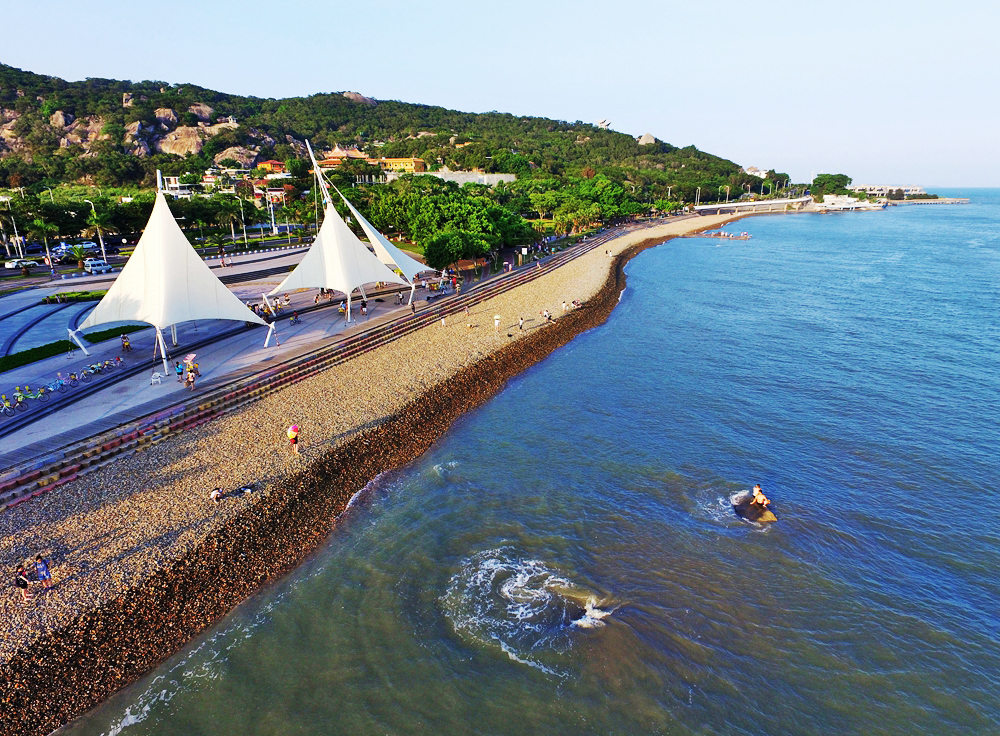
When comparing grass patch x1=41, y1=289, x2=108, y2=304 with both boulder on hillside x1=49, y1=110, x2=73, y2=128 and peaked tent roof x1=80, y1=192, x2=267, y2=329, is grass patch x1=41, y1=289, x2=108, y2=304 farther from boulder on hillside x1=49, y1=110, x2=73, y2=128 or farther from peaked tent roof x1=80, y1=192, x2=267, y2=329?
boulder on hillside x1=49, y1=110, x2=73, y2=128

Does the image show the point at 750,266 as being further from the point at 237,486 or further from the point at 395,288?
the point at 237,486

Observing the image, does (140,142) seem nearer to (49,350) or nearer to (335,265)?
(335,265)

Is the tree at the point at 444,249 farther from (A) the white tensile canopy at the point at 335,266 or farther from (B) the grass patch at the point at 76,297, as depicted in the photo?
(B) the grass patch at the point at 76,297

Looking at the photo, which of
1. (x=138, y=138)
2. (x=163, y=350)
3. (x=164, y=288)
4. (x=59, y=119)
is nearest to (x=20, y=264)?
(x=164, y=288)

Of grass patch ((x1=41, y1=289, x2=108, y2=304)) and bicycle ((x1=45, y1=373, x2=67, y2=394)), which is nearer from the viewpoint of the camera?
bicycle ((x1=45, y1=373, x2=67, y2=394))

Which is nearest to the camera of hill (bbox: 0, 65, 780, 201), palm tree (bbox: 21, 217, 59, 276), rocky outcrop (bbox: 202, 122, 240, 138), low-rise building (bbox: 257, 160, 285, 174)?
palm tree (bbox: 21, 217, 59, 276)

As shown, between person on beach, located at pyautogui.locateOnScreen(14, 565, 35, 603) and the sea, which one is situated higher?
person on beach, located at pyautogui.locateOnScreen(14, 565, 35, 603)

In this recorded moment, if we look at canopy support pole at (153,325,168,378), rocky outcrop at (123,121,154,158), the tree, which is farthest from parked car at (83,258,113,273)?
rocky outcrop at (123,121,154,158)

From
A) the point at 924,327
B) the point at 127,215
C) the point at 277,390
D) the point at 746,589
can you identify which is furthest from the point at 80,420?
the point at 924,327
